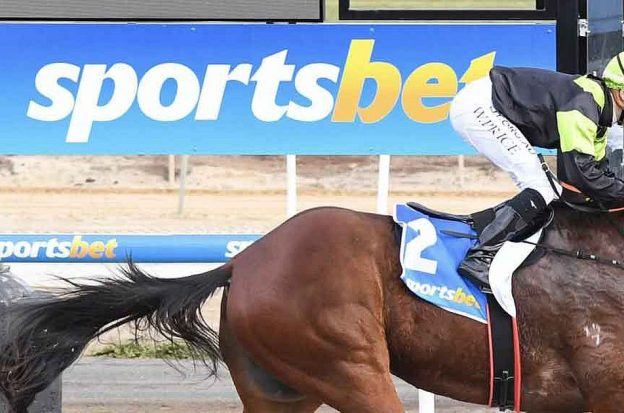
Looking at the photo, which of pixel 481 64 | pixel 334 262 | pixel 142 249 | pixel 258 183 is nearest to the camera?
pixel 334 262

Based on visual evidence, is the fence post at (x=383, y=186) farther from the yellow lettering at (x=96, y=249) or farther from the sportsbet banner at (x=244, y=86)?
the yellow lettering at (x=96, y=249)

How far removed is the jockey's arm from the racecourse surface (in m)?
2.36

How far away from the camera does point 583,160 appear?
13.8ft

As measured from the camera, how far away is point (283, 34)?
6.17m

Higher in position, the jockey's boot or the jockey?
the jockey

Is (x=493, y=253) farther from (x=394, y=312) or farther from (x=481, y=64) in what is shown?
(x=481, y=64)

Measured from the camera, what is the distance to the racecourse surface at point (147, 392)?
642 cm

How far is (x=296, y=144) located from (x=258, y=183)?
11.2 m

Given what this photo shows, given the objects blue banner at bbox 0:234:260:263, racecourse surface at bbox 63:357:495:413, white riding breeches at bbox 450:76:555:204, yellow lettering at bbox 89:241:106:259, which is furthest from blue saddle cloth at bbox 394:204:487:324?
racecourse surface at bbox 63:357:495:413

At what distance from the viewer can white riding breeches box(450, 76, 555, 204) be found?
446 centimetres

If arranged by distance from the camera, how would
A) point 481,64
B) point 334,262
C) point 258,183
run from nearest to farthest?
1. point 334,262
2. point 481,64
3. point 258,183

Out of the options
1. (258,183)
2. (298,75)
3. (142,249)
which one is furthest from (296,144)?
(258,183)

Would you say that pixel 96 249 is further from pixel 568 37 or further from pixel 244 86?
pixel 568 37

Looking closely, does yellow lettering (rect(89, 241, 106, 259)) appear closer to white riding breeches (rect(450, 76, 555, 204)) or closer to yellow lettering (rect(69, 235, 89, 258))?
yellow lettering (rect(69, 235, 89, 258))
